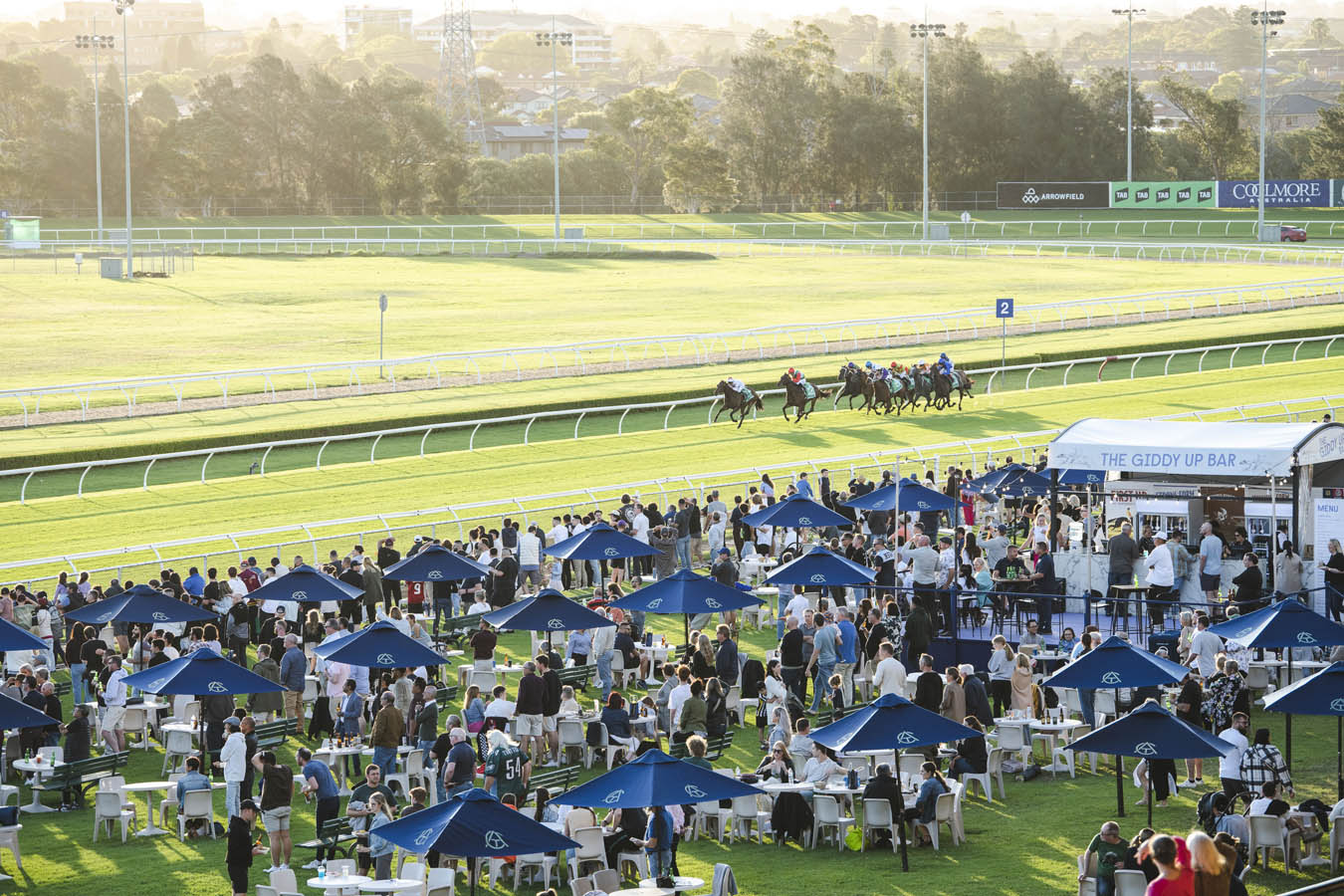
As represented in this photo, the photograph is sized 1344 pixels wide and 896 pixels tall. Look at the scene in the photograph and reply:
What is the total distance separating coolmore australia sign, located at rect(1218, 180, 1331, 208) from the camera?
85.3m

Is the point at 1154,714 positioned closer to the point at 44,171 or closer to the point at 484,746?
the point at 484,746

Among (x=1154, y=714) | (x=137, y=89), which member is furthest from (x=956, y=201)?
(x=137, y=89)

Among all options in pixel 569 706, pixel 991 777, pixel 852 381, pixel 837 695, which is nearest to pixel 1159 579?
pixel 837 695

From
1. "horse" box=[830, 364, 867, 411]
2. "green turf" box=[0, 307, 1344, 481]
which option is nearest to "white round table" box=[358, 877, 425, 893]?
"green turf" box=[0, 307, 1344, 481]

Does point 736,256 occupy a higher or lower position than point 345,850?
higher

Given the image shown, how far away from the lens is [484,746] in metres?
15.1

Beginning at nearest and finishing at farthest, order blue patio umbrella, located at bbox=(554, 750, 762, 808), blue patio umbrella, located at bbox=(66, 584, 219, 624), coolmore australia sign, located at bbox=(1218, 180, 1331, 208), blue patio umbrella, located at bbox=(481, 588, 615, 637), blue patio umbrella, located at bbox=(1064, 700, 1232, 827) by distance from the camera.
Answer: blue patio umbrella, located at bbox=(554, 750, 762, 808), blue patio umbrella, located at bbox=(1064, 700, 1232, 827), blue patio umbrella, located at bbox=(481, 588, 615, 637), blue patio umbrella, located at bbox=(66, 584, 219, 624), coolmore australia sign, located at bbox=(1218, 180, 1331, 208)

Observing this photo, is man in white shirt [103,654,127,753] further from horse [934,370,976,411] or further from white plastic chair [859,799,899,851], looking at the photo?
horse [934,370,976,411]

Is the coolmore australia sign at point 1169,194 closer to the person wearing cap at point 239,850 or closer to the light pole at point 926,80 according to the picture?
the light pole at point 926,80

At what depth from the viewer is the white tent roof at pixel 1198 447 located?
64.7ft

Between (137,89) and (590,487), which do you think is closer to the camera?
(590,487)

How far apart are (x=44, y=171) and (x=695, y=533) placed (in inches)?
3352

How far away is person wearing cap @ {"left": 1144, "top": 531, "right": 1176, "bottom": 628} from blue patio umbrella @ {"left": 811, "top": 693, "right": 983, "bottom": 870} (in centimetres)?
734

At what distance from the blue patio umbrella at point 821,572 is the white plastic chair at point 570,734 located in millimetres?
3791
